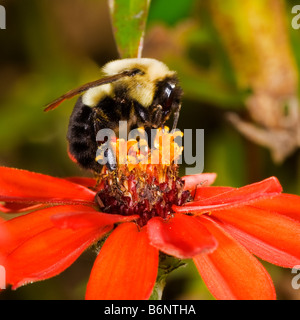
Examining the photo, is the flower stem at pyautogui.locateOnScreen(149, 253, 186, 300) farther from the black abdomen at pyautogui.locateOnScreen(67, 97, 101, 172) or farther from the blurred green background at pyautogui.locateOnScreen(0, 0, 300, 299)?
the blurred green background at pyautogui.locateOnScreen(0, 0, 300, 299)

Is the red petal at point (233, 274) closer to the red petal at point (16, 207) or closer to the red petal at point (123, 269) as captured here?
the red petal at point (123, 269)

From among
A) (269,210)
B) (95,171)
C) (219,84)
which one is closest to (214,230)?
(269,210)

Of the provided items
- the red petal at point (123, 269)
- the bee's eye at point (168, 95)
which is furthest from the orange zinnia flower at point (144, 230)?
the bee's eye at point (168, 95)

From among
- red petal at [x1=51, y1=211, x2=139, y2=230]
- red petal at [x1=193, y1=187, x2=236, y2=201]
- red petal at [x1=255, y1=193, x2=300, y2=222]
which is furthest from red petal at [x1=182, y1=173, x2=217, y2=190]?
red petal at [x1=51, y1=211, x2=139, y2=230]

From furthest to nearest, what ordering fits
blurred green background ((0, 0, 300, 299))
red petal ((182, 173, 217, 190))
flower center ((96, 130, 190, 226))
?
blurred green background ((0, 0, 300, 299)) → red petal ((182, 173, 217, 190)) → flower center ((96, 130, 190, 226))

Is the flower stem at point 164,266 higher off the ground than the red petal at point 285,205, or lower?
lower
